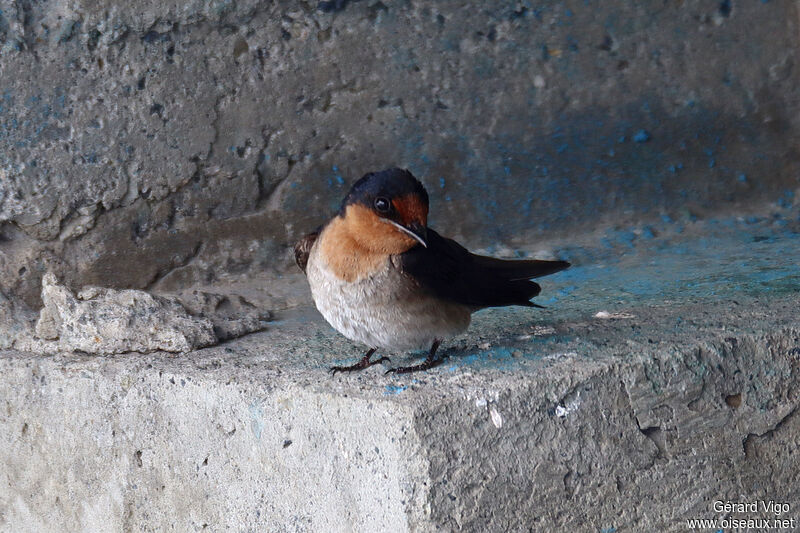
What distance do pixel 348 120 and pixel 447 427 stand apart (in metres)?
1.33

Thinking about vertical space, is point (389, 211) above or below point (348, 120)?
below

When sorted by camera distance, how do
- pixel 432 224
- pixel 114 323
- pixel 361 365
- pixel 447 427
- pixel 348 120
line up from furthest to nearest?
pixel 432 224, pixel 348 120, pixel 114 323, pixel 361 365, pixel 447 427

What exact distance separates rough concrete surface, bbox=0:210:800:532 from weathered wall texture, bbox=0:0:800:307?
0.45 m

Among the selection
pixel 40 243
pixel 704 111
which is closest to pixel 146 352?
pixel 40 243

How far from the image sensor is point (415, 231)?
4.98 ft

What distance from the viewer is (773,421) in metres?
1.68

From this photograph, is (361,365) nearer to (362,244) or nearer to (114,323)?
(362,244)

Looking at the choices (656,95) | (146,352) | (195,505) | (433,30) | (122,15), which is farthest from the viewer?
(656,95)

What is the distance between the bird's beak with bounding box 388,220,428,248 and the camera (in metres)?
1.51

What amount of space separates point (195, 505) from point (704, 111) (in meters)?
2.02

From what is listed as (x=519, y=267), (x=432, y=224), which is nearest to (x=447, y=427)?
(x=519, y=267)

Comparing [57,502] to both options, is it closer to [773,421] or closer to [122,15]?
[122,15]

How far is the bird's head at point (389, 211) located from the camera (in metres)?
1.51

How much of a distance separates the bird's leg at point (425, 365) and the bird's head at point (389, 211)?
0.74ft
